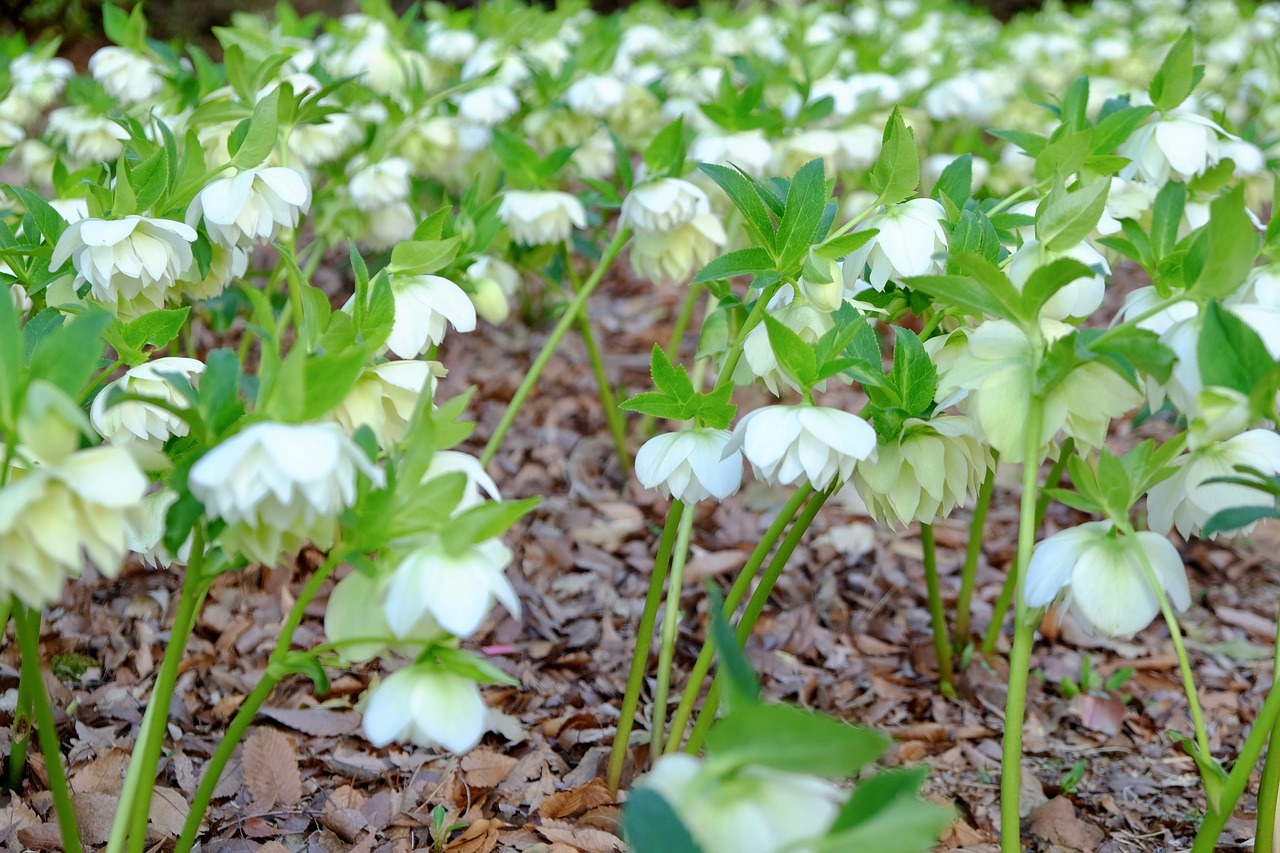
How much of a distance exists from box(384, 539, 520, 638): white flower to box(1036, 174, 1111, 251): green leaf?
0.49 m

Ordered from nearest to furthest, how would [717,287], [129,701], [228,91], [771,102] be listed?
[717,287] < [129,701] < [228,91] < [771,102]

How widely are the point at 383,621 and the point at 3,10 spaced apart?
4.79 m

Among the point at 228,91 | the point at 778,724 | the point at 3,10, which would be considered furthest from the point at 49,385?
the point at 3,10

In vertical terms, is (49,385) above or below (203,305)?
above

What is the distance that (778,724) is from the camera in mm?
525

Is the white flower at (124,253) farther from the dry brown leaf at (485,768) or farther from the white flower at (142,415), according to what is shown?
the dry brown leaf at (485,768)

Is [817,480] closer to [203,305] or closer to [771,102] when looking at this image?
[203,305]

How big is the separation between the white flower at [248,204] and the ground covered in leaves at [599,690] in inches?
22.0

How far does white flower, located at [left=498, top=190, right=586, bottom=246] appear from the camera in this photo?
1.44m

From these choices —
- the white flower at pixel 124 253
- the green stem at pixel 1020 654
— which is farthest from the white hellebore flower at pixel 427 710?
the white flower at pixel 124 253

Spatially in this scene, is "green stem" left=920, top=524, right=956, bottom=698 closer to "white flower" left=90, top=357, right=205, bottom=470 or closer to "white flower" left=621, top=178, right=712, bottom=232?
"white flower" left=621, top=178, right=712, bottom=232

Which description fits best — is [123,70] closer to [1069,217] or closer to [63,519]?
[63,519]

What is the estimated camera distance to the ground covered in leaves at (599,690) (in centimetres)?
112

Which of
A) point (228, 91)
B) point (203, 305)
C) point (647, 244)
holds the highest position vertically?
point (228, 91)
